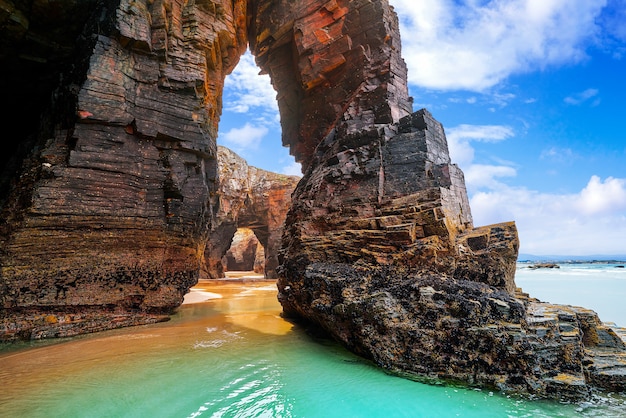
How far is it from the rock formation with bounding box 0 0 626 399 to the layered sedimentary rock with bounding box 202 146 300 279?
1935 centimetres

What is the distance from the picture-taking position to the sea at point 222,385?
3.80 metres

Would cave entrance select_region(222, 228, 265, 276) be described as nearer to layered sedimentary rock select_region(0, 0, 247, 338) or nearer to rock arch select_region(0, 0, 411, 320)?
rock arch select_region(0, 0, 411, 320)

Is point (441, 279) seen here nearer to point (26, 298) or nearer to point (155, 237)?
point (155, 237)

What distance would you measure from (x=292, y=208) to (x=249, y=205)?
75.9ft

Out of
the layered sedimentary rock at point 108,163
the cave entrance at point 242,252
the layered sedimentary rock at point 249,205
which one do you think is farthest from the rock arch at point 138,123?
the cave entrance at point 242,252

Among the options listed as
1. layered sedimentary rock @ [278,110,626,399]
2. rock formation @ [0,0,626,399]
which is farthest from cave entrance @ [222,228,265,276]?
layered sedimentary rock @ [278,110,626,399]

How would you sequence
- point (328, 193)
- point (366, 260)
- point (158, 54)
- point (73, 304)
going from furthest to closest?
point (158, 54)
point (328, 193)
point (73, 304)
point (366, 260)

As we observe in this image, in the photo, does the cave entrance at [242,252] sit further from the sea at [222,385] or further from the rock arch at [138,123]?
the sea at [222,385]

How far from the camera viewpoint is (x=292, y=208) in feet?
33.9

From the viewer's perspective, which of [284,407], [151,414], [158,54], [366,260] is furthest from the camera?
[158,54]

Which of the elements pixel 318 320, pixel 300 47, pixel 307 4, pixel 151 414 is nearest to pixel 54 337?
pixel 151 414

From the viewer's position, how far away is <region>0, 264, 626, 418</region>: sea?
3.80 metres

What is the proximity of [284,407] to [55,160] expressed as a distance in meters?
8.70

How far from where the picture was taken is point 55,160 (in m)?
7.93
